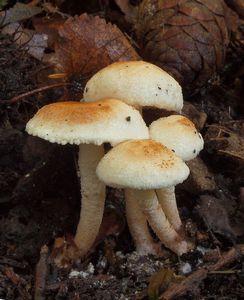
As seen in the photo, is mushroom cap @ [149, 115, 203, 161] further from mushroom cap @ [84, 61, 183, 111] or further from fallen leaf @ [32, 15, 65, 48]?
fallen leaf @ [32, 15, 65, 48]

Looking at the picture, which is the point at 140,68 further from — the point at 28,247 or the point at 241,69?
the point at 241,69

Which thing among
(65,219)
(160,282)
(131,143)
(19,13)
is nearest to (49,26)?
(19,13)

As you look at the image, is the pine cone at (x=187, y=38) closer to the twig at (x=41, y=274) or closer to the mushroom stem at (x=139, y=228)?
the mushroom stem at (x=139, y=228)

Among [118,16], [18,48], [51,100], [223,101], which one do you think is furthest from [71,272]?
[118,16]

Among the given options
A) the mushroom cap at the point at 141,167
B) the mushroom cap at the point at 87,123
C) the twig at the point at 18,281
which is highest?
the mushroom cap at the point at 87,123

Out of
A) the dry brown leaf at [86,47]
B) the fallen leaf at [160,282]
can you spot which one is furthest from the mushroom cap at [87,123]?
the dry brown leaf at [86,47]

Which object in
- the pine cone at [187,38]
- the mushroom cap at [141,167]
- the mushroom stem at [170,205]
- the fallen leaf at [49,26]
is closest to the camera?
the mushroom cap at [141,167]
